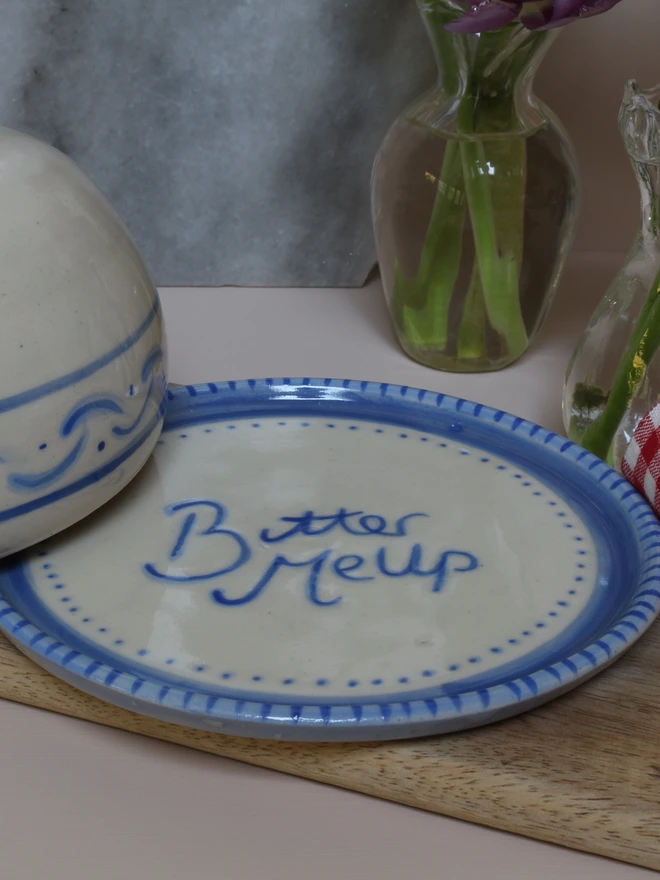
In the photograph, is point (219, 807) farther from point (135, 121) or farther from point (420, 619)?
point (135, 121)

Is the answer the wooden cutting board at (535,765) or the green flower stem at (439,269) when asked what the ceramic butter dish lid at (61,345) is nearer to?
the wooden cutting board at (535,765)

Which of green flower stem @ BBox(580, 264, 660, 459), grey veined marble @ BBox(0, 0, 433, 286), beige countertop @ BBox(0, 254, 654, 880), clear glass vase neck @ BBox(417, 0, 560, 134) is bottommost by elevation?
beige countertop @ BBox(0, 254, 654, 880)

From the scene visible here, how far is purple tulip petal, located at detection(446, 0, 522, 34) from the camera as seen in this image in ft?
1.61

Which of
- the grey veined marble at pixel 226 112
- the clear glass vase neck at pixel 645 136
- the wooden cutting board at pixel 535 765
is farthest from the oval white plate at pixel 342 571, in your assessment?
the grey veined marble at pixel 226 112

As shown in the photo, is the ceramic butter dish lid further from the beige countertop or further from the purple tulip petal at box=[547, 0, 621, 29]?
the purple tulip petal at box=[547, 0, 621, 29]

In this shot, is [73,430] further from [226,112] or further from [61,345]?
[226,112]

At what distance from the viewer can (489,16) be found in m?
0.49

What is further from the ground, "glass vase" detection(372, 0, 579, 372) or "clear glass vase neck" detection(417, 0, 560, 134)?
"clear glass vase neck" detection(417, 0, 560, 134)

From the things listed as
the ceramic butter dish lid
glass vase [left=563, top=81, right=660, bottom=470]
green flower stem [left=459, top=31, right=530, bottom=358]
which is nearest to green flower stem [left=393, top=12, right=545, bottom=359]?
green flower stem [left=459, top=31, right=530, bottom=358]

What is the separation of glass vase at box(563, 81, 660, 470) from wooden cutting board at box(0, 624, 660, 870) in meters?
0.16

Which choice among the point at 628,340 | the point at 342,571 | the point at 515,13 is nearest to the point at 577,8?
the point at 515,13

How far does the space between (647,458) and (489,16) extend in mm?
209

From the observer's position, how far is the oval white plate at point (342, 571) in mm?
325

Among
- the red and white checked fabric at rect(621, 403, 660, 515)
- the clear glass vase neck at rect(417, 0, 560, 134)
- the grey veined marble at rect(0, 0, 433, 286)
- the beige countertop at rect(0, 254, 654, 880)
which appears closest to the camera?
the beige countertop at rect(0, 254, 654, 880)
